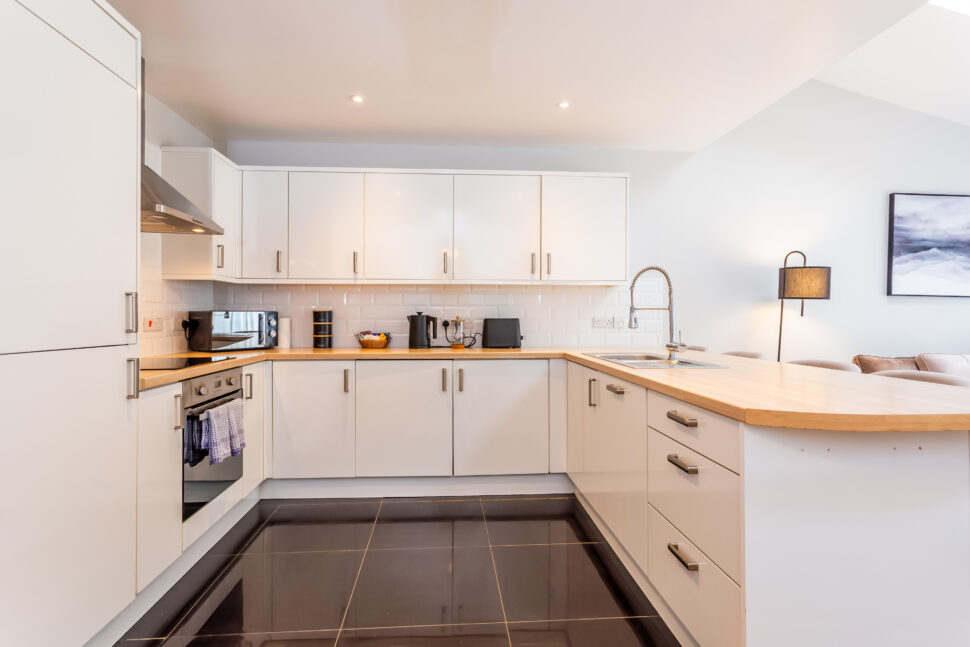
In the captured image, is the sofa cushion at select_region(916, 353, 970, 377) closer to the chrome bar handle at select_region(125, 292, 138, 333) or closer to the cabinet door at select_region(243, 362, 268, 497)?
the cabinet door at select_region(243, 362, 268, 497)

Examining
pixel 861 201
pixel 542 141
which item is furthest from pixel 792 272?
pixel 542 141

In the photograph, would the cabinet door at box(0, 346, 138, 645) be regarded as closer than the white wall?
Yes

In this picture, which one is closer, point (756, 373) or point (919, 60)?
point (756, 373)

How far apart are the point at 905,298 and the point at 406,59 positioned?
4.40 meters

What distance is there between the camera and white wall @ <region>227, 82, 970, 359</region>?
3.90 metres

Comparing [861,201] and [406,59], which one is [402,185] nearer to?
[406,59]

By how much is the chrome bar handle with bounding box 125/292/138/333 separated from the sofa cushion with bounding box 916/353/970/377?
5.09 meters

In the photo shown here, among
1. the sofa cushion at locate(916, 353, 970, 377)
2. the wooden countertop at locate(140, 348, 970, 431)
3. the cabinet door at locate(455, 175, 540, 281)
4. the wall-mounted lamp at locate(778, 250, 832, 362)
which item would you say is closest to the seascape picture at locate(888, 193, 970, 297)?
the sofa cushion at locate(916, 353, 970, 377)

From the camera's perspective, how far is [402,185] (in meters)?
3.39

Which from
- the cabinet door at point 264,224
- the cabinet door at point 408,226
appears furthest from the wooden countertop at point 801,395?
the cabinet door at point 408,226

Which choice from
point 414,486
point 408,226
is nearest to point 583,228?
point 408,226

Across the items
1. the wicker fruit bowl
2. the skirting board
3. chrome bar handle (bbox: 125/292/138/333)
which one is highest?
chrome bar handle (bbox: 125/292/138/333)

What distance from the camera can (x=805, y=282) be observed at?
11.8 ft

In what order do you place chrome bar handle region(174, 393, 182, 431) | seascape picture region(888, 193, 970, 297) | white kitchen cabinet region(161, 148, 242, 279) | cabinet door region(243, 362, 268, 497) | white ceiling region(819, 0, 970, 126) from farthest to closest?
seascape picture region(888, 193, 970, 297) < white ceiling region(819, 0, 970, 126) < white kitchen cabinet region(161, 148, 242, 279) < cabinet door region(243, 362, 268, 497) < chrome bar handle region(174, 393, 182, 431)
